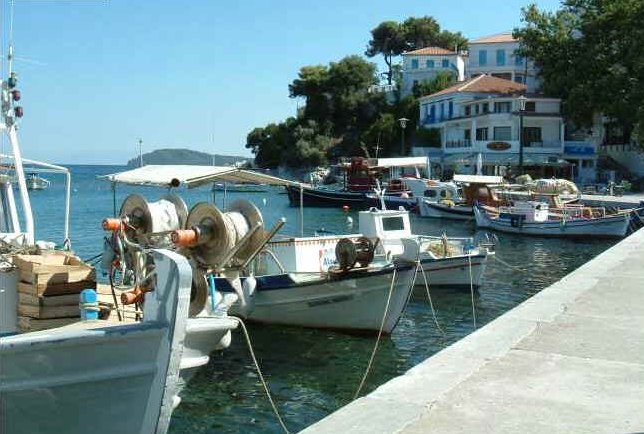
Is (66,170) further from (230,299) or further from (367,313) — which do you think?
(367,313)

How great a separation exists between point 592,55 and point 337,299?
5316 centimetres

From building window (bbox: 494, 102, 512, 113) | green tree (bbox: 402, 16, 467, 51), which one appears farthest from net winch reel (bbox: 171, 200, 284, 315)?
green tree (bbox: 402, 16, 467, 51)

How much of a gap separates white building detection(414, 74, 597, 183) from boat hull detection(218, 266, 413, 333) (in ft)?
153

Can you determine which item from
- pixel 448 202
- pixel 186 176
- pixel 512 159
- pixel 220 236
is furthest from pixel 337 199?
pixel 220 236

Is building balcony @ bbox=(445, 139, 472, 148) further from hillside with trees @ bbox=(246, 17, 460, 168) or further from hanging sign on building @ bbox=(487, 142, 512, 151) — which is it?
hillside with trees @ bbox=(246, 17, 460, 168)

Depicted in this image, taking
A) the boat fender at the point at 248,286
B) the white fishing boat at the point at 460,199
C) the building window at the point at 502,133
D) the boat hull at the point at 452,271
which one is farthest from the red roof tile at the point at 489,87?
the boat fender at the point at 248,286

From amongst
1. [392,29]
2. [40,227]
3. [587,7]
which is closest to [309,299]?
[40,227]

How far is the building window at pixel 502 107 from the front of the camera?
67000 mm

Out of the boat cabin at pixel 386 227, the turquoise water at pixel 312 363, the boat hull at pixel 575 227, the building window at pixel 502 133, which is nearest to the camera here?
the turquoise water at pixel 312 363

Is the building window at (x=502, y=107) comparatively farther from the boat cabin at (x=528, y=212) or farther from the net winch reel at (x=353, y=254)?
the net winch reel at (x=353, y=254)

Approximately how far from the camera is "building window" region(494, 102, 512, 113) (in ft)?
220

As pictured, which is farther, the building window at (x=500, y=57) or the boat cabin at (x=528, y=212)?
the building window at (x=500, y=57)

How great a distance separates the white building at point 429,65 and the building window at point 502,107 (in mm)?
21934

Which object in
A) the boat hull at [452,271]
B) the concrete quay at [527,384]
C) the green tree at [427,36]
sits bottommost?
the boat hull at [452,271]
